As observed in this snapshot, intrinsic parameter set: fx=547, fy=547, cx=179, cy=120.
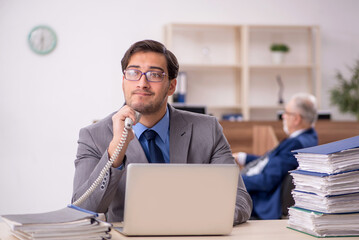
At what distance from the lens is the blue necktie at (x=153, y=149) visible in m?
2.04

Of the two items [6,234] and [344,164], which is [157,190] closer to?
[6,234]

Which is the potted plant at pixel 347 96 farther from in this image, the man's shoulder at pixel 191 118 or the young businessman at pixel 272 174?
the man's shoulder at pixel 191 118

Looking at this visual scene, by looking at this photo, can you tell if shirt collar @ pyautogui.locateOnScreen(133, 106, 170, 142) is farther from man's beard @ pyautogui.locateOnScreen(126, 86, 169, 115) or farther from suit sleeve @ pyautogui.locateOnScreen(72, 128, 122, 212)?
suit sleeve @ pyautogui.locateOnScreen(72, 128, 122, 212)

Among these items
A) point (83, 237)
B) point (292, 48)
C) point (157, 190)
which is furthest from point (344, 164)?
point (292, 48)

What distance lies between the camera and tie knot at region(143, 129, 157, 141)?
6.76 feet

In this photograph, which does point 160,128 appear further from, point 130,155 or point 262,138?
point 262,138

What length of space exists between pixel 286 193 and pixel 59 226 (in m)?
2.41

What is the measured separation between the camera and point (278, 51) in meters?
6.45

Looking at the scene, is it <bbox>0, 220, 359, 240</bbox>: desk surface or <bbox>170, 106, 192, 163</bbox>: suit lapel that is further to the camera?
<bbox>170, 106, 192, 163</bbox>: suit lapel

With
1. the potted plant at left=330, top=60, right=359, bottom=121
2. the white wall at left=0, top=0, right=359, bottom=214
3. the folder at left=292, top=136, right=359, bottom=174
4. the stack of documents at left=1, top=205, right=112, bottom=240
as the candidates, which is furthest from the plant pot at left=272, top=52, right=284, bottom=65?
the stack of documents at left=1, top=205, right=112, bottom=240

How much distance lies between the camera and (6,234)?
4.72 ft

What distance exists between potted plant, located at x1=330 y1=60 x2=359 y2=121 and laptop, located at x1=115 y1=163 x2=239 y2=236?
524cm

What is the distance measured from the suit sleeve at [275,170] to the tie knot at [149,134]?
1680 mm

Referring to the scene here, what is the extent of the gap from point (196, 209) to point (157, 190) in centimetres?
12
